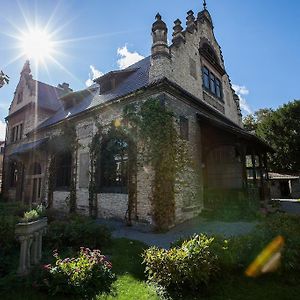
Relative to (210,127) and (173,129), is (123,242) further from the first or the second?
(210,127)

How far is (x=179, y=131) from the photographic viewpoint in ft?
39.0

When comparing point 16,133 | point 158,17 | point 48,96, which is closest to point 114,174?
point 158,17

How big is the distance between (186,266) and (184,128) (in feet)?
27.8

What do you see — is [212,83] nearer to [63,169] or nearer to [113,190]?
[113,190]

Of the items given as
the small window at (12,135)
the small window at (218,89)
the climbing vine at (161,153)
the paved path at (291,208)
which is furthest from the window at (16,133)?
the paved path at (291,208)

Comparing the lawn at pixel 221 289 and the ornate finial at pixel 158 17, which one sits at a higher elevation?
the ornate finial at pixel 158 17

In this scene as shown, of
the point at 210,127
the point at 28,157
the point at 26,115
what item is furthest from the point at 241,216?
the point at 26,115

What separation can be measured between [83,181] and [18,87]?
54.6ft

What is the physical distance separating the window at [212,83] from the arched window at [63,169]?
1039cm

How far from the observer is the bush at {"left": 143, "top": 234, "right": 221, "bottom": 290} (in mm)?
4660

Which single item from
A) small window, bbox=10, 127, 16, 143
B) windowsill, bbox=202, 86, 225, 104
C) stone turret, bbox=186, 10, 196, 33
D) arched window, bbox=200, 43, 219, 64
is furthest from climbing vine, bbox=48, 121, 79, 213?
arched window, bbox=200, 43, 219, 64

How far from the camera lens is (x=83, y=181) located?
14.6 m

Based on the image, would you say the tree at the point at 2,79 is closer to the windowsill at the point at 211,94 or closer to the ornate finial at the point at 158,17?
the ornate finial at the point at 158,17

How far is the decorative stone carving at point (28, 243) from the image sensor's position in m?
5.13
